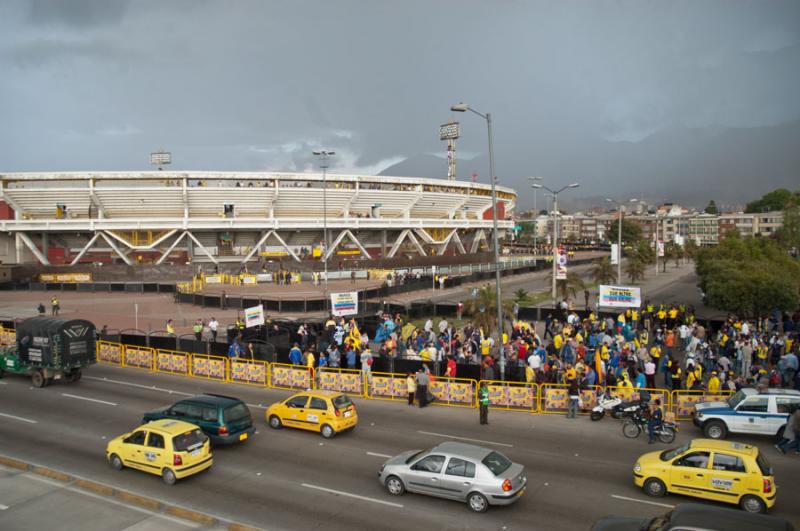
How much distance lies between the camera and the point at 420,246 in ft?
265

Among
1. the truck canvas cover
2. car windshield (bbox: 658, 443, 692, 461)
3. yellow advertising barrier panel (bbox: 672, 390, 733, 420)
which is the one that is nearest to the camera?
car windshield (bbox: 658, 443, 692, 461)

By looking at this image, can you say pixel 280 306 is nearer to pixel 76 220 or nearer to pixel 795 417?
pixel 795 417

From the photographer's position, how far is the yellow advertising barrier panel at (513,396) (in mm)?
18188

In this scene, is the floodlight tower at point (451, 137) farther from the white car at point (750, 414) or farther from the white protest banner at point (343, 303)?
the white car at point (750, 414)

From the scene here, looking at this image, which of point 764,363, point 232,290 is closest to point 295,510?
point 764,363

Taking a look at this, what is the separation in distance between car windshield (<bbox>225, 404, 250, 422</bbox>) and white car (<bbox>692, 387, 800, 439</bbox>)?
11.7 metres

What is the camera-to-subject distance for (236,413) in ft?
48.3

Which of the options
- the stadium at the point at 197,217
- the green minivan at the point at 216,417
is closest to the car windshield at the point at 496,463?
the green minivan at the point at 216,417

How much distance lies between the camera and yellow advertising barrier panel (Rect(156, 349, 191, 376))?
23.3m

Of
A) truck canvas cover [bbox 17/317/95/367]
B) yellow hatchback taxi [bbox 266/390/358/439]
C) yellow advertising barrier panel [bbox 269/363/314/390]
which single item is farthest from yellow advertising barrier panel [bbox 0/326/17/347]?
yellow hatchback taxi [bbox 266/390/358/439]

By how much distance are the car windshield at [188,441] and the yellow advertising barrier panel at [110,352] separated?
14071 millimetres

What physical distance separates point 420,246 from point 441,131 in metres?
36.5

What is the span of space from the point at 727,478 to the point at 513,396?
778cm

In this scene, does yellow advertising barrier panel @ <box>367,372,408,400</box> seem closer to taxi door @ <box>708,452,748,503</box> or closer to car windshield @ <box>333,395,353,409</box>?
car windshield @ <box>333,395,353,409</box>
